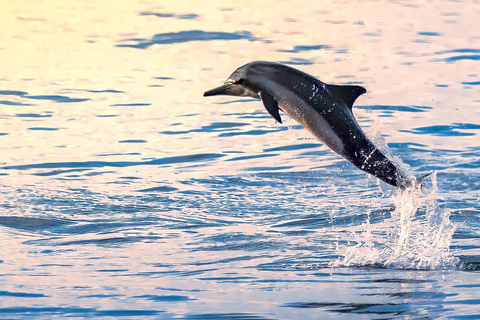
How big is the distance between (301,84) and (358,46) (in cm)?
1238

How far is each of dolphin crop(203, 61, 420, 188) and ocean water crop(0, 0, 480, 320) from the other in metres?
0.79

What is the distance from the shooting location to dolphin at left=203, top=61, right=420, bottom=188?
305 inches

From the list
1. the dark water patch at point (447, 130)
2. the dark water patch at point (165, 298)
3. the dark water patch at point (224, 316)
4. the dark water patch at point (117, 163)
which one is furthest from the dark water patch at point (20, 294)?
the dark water patch at point (447, 130)

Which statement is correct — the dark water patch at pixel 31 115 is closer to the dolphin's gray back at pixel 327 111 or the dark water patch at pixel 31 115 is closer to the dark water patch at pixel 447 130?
the dark water patch at pixel 447 130

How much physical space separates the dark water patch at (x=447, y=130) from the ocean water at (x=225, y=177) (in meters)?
0.05

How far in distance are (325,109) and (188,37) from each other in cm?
1366

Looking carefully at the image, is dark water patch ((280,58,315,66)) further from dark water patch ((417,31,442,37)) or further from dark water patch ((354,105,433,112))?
dark water patch ((417,31,442,37))

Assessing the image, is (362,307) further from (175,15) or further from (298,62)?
(175,15)

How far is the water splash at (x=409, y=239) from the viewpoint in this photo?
8219 mm

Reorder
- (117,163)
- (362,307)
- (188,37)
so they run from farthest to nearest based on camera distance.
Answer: (188,37)
(117,163)
(362,307)

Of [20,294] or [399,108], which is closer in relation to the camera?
[20,294]

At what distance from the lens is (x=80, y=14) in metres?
25.0

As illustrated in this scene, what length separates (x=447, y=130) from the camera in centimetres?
1411

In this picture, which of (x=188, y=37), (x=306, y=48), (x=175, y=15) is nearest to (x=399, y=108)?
(x=306, y=48)
